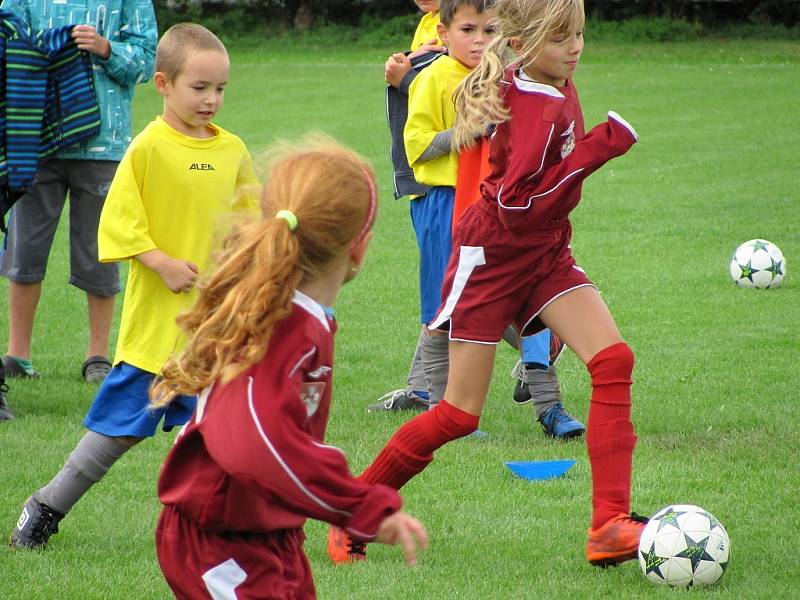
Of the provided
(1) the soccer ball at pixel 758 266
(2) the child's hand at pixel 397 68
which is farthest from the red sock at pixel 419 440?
(1) the soccer ball at pixel 758 266

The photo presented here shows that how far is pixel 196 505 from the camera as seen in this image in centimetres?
262

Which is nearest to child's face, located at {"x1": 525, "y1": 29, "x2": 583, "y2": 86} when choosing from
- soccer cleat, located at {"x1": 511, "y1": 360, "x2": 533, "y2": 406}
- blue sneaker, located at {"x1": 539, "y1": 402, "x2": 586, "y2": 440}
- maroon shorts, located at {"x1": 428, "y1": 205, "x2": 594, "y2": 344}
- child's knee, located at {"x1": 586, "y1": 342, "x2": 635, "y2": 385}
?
maroon shorts, located at {"x1": 428, "y1": 205, "x2": 594, "y2": 344}

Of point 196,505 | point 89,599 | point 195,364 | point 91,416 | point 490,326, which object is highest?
point 195,364

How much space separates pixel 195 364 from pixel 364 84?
21.8 m

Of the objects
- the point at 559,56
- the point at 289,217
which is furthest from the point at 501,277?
the point at 289,217

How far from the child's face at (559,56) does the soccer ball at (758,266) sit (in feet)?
17.0

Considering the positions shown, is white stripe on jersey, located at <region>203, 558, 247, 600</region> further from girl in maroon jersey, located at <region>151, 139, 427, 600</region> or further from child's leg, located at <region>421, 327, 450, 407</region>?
child's leg, located at <region>421, 327, 450, 407</region>

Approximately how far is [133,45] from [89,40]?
0.48 metres

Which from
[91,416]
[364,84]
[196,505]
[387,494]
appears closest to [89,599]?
[91,416]

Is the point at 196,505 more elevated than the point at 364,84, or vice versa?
the point at 196,505

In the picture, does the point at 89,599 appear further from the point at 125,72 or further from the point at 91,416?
the point at 125,72

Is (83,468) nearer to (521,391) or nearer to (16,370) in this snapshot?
(521,391)

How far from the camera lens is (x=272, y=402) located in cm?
241

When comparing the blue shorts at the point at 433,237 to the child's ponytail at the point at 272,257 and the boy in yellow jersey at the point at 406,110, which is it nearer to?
the boy in yellow jersey at the point at 406,110
